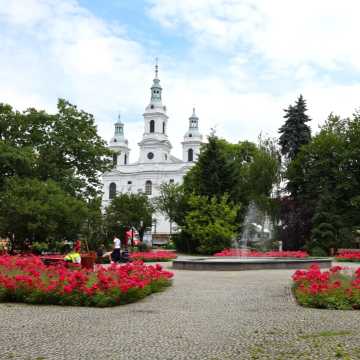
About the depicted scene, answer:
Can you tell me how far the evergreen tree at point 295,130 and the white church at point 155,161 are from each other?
47497 millimetres

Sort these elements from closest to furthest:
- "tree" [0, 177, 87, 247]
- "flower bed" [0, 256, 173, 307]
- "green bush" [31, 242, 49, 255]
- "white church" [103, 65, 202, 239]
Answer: "flower bed" [0, 256, 173, 307]
"green bush" [31, 242, 49, 255]
"tree" [0, 177, 87, 247]
"white church" [103, 65, 202, 239]

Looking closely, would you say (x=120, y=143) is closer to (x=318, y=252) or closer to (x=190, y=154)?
(x=190, y=154)

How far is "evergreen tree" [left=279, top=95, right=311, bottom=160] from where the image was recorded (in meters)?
51.1

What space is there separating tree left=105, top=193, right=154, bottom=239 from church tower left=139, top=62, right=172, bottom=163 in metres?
45.1

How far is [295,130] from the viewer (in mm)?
51344

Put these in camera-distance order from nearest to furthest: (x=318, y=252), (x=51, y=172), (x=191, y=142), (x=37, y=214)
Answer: (x=37, y=214) < (x=318, y=252) < (x=51, y=172) < (x=191, y=142)

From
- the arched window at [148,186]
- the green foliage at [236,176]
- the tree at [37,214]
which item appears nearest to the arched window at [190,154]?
the arched window at [148,186]

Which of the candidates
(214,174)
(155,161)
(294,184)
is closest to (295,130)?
(294,184)

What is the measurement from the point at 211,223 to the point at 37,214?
16043mm

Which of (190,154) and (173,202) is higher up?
(190,154)

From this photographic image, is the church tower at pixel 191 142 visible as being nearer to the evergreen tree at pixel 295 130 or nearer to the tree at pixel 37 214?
the evergreen tree at pixel 295 130

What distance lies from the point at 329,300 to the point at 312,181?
35.0 meters

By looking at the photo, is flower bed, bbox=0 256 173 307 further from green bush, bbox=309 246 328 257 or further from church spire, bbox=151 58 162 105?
church spire, bbox=151 58 162 105

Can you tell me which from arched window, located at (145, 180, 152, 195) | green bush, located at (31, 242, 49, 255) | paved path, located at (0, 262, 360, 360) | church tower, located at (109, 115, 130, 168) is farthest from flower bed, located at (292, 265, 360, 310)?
church tower, located at (109, 115, 130, 168)
